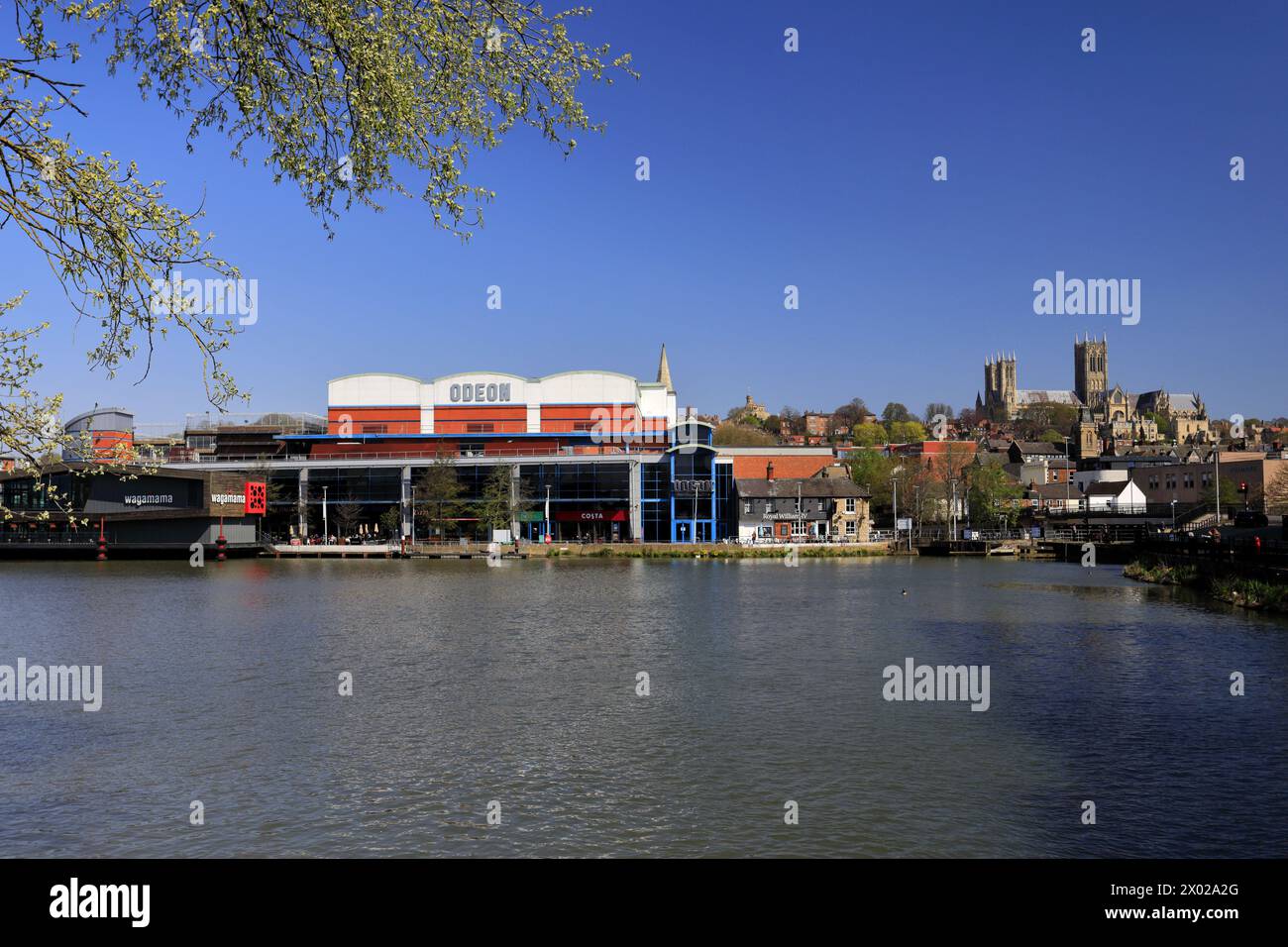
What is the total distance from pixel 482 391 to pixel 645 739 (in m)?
92.9

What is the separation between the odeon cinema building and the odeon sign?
11 cm

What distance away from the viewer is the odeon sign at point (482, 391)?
110 m

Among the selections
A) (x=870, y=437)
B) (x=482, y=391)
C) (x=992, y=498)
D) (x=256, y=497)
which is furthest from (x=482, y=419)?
(x=870, y=437)

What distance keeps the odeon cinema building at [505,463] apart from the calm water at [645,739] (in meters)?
59.0

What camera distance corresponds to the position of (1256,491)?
10238 cm

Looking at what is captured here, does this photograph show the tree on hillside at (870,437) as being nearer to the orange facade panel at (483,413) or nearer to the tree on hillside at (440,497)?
the orange facade panel at (483,413)

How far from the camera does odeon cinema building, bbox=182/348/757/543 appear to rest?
101 meters

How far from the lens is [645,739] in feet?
66.2

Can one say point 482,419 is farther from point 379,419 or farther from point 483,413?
point 379,419

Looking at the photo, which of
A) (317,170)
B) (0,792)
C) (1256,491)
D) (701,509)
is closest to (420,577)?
(701,509)

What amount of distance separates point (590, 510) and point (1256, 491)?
7096 cm

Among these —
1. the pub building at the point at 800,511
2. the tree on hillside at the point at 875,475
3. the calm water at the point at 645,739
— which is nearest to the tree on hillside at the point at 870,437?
the tree on hillside at the point at 875,475

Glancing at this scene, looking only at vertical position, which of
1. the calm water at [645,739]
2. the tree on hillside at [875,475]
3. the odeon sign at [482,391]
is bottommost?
the calm water at [645,739]

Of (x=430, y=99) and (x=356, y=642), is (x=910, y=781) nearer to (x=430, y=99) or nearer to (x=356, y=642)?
(x=430, y=99)
